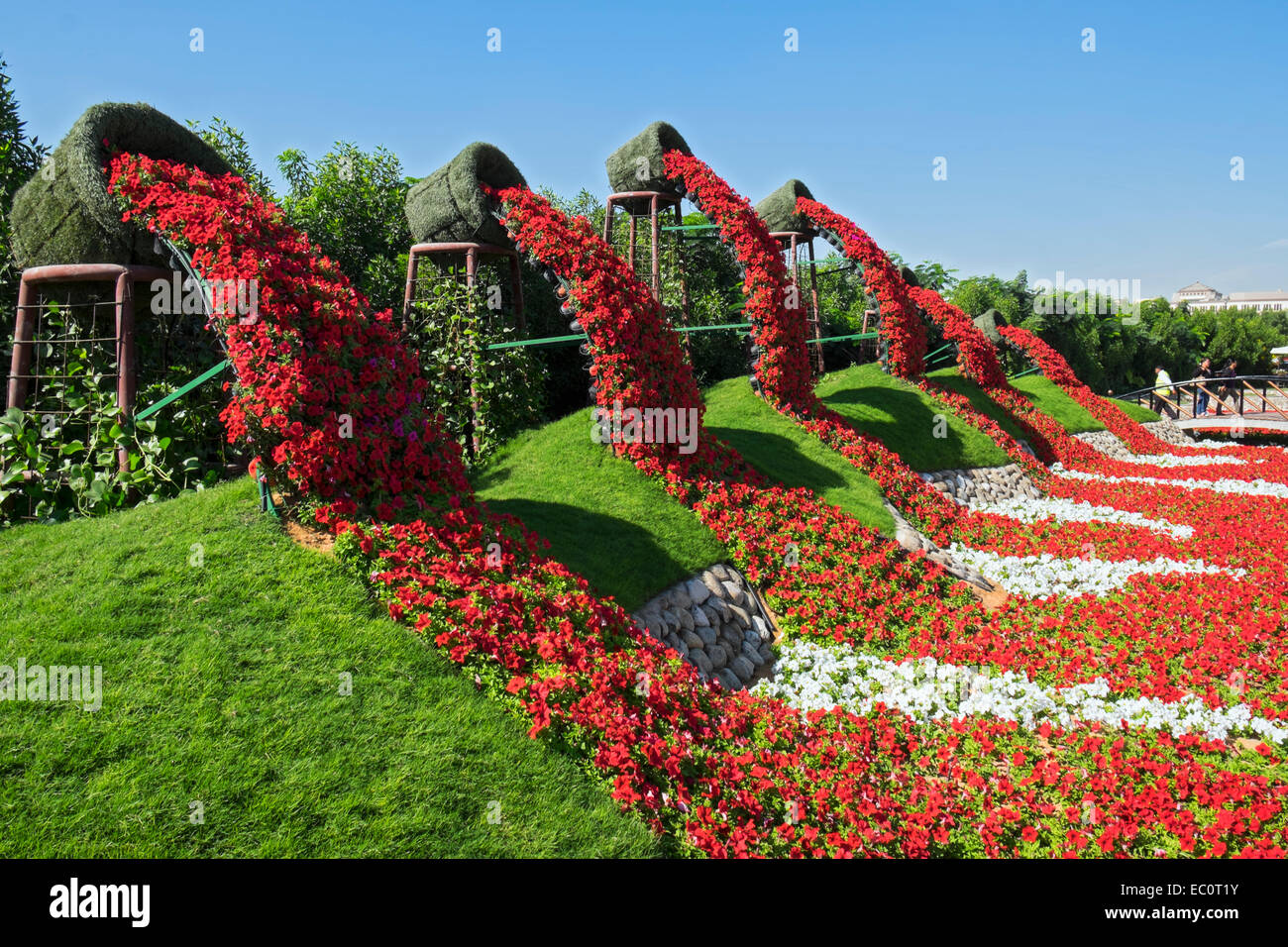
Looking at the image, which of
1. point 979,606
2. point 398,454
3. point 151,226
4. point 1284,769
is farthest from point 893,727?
point 151,226

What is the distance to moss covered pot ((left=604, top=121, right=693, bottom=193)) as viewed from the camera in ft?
55.6

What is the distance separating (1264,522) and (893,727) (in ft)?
38.1

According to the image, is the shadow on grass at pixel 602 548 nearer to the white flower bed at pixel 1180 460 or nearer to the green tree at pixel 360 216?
the green tree at pixel 360 216

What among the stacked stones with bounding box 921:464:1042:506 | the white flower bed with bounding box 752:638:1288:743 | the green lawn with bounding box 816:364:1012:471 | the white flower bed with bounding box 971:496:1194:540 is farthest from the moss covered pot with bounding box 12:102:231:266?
the white flower bed with bounding box 971:496:1194:540

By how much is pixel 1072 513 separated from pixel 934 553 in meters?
5.34

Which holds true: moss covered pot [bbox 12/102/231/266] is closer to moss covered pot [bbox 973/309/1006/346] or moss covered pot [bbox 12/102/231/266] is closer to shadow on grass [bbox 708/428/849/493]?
shadow on grass [bbox 708/428/849/493]

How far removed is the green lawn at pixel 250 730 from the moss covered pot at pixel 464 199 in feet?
26.3

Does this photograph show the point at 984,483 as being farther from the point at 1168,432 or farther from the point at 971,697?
the point at 1168,432

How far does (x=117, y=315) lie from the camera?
382 inches

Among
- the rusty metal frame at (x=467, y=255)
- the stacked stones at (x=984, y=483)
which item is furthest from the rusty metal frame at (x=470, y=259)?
the stacked stones at (x=984, y=483)

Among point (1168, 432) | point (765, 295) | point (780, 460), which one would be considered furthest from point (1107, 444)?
point (780, 460)

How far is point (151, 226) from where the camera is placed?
8.11 meters

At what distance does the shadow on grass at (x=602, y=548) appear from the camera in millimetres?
8445
